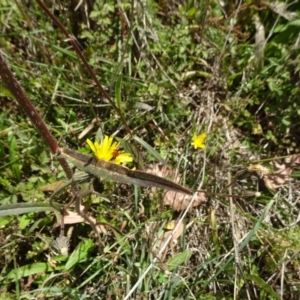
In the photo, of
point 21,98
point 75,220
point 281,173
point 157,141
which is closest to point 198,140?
point 157,141

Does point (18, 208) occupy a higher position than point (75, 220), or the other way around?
point (18, 208)

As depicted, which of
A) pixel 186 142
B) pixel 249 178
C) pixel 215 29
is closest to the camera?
pixel 186 142

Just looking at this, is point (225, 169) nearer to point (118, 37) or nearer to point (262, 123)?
point (262, 123)

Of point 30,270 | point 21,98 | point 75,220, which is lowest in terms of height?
point 30,270

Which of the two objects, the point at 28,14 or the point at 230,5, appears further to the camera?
the point at 230,5

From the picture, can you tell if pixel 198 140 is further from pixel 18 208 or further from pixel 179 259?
pixel 18 208

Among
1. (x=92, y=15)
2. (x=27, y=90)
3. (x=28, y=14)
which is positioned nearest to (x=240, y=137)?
(x=92, y=15)

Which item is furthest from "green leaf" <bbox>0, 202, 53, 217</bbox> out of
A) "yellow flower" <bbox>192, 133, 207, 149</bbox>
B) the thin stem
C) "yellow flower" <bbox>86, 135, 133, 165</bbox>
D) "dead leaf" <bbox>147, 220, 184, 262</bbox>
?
"yellow flower" <bbox>192, 133, 207, 149</bbox>
